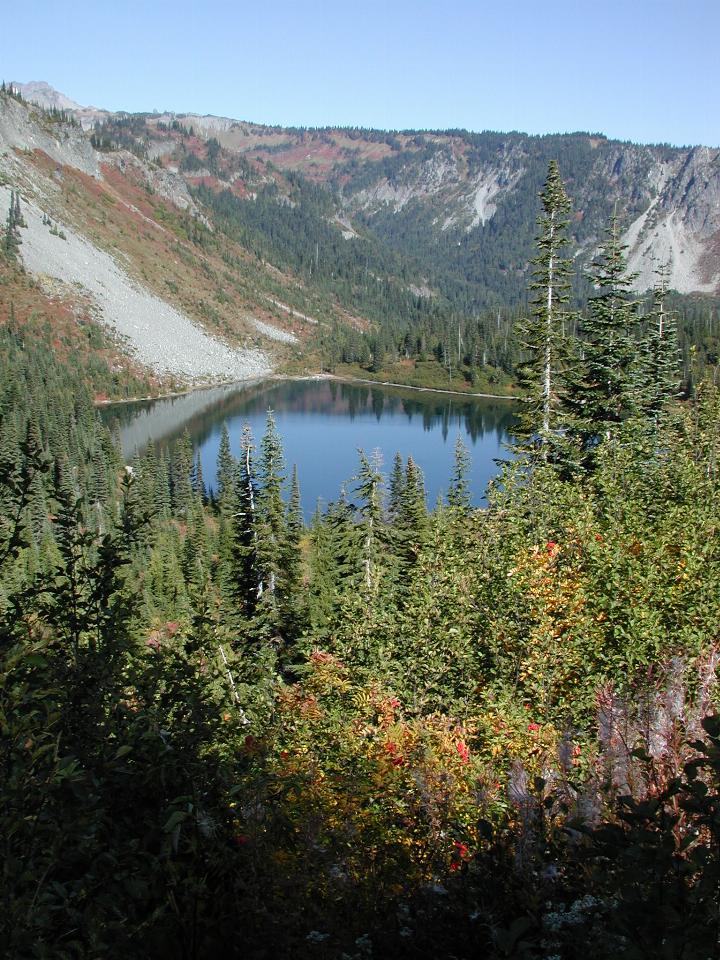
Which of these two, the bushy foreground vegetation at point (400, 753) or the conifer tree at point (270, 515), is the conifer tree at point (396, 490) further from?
the bushy foreground vegetation at point (400, 753)

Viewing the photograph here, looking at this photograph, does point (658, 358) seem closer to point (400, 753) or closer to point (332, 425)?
point (400, 753)

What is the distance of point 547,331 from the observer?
26.9m

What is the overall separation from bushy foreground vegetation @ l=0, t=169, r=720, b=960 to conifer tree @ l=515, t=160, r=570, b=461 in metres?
9.64

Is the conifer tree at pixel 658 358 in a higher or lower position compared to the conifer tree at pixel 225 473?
higher

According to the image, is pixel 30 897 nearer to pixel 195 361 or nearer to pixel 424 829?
pixel 424 829

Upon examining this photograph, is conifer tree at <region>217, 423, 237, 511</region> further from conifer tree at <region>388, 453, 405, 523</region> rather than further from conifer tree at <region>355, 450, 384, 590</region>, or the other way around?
conifer tree at <region>355, 450, 384, 590</region>

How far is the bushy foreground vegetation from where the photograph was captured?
3357 millimetres

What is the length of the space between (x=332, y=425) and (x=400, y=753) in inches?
4968

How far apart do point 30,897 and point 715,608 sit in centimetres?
1001

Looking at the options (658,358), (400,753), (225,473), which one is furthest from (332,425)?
(400,753)

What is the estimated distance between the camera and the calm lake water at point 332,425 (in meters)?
96.1

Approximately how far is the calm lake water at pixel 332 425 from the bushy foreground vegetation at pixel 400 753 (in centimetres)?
6234

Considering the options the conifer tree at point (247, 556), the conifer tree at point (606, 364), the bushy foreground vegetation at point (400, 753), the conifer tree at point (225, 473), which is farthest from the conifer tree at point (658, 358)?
the conifer tree at point (225, 473)

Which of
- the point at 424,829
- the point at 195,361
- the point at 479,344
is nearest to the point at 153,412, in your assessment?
the point at 195,361
